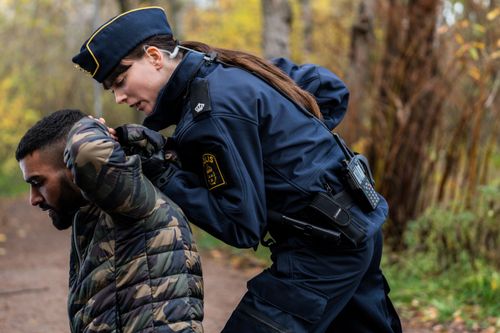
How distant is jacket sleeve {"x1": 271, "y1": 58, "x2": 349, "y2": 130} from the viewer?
10.3ft

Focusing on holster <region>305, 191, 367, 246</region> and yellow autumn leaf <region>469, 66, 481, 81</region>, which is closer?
holster <region>305, 191, 367, 246</region>

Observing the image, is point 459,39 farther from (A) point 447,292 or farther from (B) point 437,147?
(A) point 447,292

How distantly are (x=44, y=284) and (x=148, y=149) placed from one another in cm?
525

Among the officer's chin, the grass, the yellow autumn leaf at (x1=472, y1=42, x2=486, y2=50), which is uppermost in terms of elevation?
the officer's chin

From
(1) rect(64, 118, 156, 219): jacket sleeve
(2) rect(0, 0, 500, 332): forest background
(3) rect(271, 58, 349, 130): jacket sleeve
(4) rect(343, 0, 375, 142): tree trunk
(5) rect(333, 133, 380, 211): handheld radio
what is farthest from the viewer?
(4) rect(343, 0, 375, 142): tree trunk

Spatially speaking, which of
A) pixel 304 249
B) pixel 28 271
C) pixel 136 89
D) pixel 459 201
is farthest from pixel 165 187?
pixel 28 271

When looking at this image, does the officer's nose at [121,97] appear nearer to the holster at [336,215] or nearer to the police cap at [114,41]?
the police cap at [114,41]

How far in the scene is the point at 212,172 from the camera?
254 centimetres

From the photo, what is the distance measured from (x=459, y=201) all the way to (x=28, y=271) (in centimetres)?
505

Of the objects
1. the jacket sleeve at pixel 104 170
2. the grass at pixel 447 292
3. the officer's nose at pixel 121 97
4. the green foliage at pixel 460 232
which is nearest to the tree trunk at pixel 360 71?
the green foliage at pixel 460 232

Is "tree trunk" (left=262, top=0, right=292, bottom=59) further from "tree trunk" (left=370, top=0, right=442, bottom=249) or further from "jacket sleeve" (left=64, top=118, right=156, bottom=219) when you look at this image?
"jacket sleeve" (left=64, top=118, right=156, bottom=219)

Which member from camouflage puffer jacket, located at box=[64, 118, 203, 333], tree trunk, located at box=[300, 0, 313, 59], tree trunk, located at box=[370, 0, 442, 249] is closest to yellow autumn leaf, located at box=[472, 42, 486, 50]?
tree trunk, located at box=[370, 0, 442, 249]

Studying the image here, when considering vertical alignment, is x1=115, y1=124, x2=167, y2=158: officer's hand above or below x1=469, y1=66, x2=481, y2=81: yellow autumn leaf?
above

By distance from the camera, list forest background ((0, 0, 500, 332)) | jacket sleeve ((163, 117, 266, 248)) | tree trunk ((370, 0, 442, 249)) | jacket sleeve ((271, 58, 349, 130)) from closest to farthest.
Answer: jacket sleeve ((163, 117, 266, 248))
jacket sleeve ((271, 58, 349, 130))
forest background ((0, 0, 500, 332))
tree trunk ((370, 0, 442, 249))
